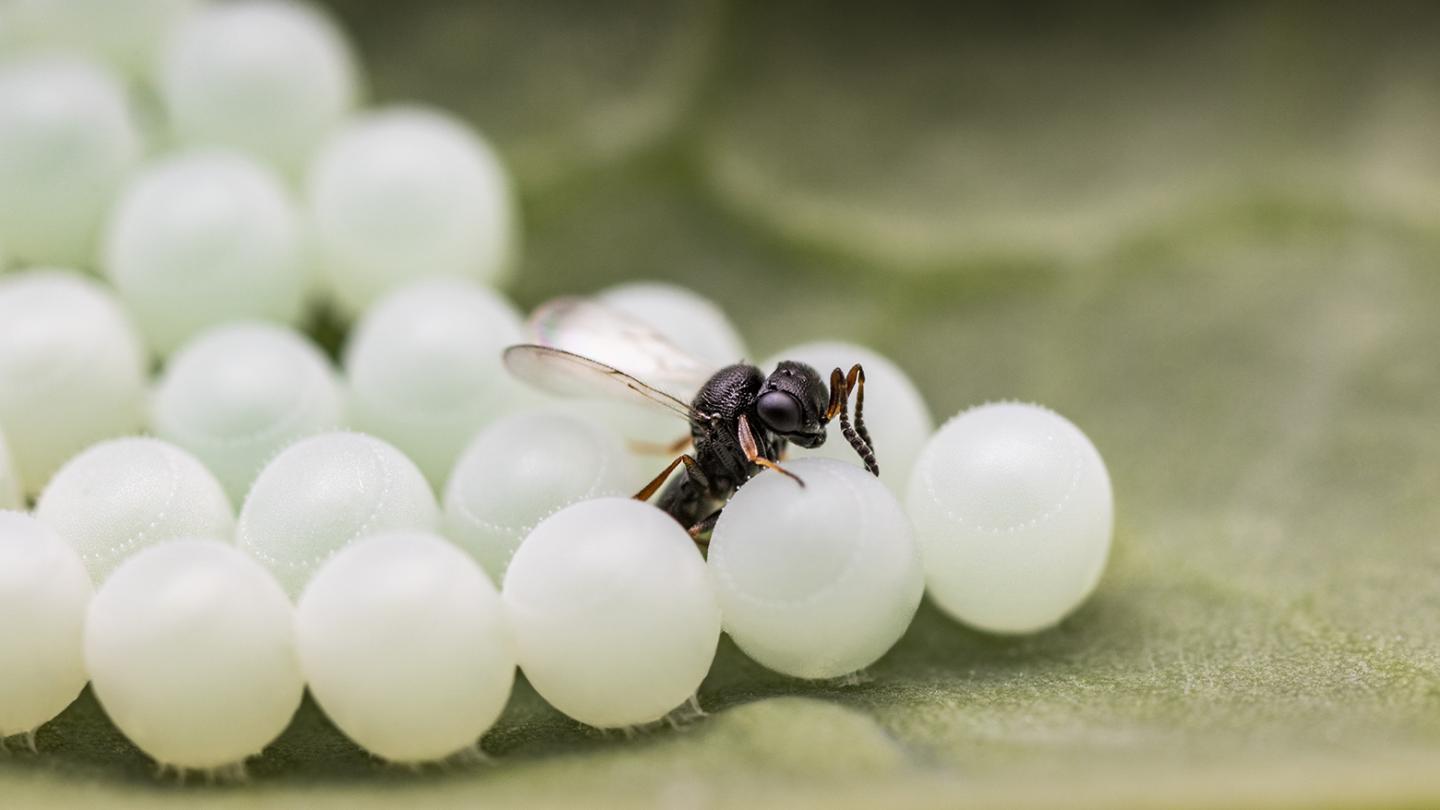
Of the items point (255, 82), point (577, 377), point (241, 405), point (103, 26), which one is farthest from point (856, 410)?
point (103, 26)

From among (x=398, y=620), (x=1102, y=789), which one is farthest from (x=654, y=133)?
(x=1102, y=789)

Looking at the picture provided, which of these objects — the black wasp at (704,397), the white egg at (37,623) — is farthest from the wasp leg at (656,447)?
the white egg at (37,623)

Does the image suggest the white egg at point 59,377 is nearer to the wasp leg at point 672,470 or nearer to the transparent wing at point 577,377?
the transparent wing at point 577,377

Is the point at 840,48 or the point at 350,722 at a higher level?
the point at 840,48

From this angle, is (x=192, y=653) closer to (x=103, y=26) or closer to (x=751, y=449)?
(x=751, y=449)

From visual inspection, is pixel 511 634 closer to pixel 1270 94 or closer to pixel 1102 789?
pixel 1102 789

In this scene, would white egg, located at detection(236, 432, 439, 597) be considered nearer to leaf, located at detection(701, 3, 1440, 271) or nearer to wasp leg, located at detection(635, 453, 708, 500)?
wasp leg, located at detection(635, 453, 708, 500)
